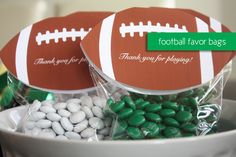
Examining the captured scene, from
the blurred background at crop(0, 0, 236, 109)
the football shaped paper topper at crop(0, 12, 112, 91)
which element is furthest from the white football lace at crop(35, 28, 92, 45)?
the blurred background at crop(0, 0, 236, 109)

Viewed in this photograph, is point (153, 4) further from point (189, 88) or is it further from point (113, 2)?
→ point (189, 88)

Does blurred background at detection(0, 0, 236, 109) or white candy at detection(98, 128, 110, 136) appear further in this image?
blurred background at detection(0, 0, 236, 109)

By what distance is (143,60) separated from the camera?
344 mm

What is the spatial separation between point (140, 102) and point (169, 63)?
5 centimetres

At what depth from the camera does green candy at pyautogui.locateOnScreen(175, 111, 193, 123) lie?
0.31 meters

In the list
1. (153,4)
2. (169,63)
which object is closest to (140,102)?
(169,63)

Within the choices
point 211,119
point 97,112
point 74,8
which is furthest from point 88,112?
point 74,8

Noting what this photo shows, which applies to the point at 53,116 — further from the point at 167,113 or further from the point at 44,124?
the point at 167,113

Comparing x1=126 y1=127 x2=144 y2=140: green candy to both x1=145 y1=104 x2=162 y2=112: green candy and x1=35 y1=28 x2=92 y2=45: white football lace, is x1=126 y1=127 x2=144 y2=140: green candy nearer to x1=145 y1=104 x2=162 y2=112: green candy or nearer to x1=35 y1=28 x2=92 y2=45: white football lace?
x1=145 y1=104 x2=162 y2=112: green candy

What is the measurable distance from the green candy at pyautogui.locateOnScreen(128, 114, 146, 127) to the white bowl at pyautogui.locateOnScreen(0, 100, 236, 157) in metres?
0.05

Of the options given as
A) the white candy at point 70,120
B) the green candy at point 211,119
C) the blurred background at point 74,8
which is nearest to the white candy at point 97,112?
the white candy at point 70,120

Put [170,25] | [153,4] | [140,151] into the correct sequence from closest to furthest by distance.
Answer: [140,151]
[170,25]
[153,4]

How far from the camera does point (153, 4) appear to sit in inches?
27.6

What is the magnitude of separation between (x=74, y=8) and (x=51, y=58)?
37cm
